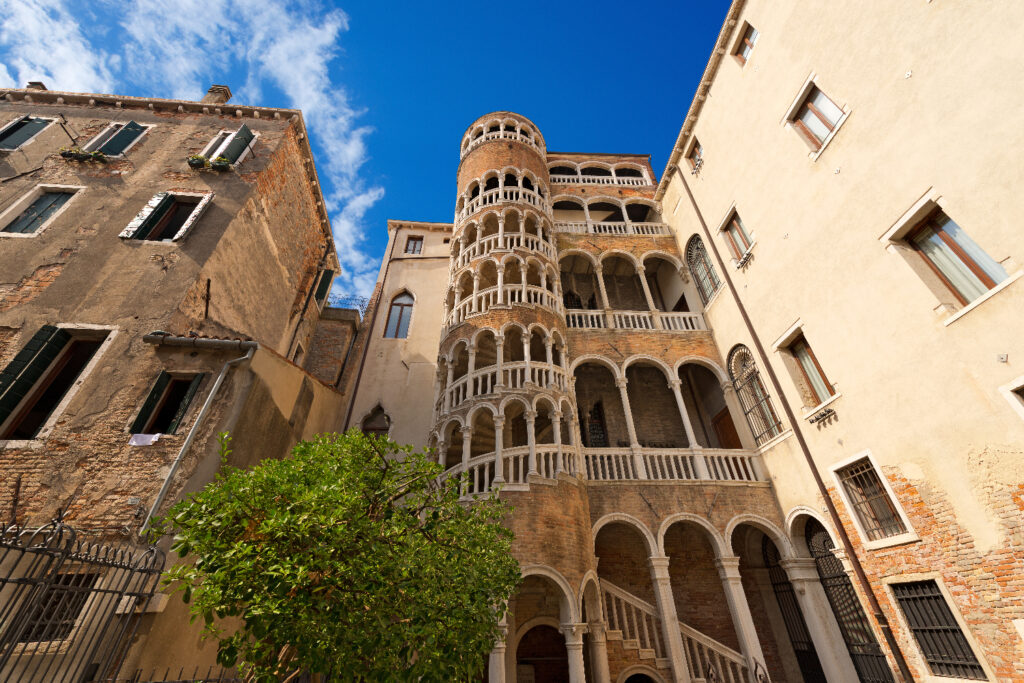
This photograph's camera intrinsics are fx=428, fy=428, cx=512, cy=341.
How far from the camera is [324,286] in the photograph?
18656 millimetres

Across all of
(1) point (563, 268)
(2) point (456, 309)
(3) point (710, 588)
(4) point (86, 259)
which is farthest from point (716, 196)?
(4) point (86, 259)

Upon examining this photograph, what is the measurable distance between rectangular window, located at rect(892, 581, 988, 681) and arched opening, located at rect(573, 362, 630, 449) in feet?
24.7

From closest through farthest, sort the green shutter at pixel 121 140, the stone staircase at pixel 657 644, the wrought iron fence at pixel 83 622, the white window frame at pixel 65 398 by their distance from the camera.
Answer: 1. the wrought iron fence at pixel 83 622
2. the white window frame at pixel 65 398
3. the stone staircase at pixel 657 644
4. the green shutter at pixel 121 140

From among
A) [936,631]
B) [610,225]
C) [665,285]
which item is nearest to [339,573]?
[936,631]

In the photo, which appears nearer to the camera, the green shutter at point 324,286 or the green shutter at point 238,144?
the green shutter at point 238,144

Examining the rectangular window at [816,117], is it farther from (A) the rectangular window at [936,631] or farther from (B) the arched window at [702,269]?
(A) the rectangular window at [936,631]

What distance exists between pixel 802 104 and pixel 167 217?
18.2m

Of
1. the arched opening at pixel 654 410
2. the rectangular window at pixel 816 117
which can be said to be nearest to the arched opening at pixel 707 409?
the arched opening at pixel 654 410

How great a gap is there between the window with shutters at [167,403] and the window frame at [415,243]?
13.7 metres

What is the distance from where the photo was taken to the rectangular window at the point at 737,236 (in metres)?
14.1

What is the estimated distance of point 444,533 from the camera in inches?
240

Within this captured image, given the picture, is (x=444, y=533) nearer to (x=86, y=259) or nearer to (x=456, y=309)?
(x=456, y=309)

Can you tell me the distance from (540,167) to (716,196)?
824 centimetres

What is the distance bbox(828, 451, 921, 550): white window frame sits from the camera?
27.6 ft
